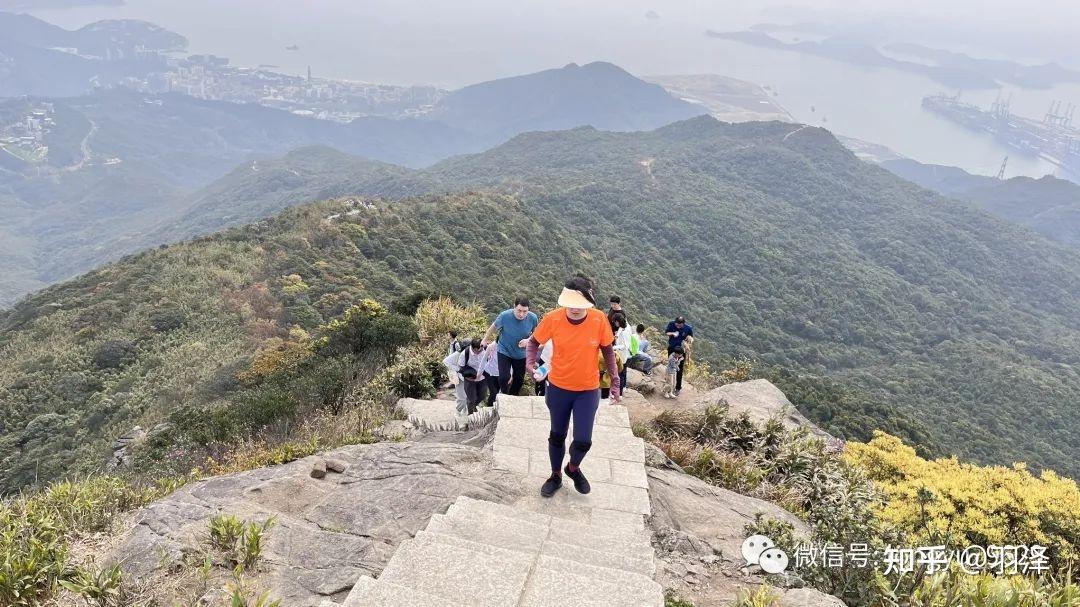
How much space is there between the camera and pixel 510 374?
23.6 feet

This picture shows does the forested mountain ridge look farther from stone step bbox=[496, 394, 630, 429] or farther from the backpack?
stone step bbox=[496, 394, 630, 429]

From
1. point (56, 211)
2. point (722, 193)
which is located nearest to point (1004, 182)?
point (722, 193)

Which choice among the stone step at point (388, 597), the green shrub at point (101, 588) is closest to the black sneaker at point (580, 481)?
the stone step at point (388, 597)

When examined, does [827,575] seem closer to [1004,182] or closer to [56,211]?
[1004,182]

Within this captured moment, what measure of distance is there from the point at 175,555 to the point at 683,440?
5047mm

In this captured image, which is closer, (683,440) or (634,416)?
(683,440)

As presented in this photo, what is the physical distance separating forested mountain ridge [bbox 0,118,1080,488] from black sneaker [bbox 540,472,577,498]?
15.1 ft

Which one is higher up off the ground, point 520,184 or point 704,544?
point 704,544

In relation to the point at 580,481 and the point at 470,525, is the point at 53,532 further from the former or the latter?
the point at 580,481

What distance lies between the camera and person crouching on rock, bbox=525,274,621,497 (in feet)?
14.5

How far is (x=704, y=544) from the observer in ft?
14.4

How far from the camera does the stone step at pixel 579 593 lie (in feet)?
9.90

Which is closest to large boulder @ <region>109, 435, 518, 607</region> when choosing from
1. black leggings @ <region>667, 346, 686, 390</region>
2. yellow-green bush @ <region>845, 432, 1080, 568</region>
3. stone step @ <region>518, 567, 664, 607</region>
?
stone step @ <region>518, 567, 664, 607</region>

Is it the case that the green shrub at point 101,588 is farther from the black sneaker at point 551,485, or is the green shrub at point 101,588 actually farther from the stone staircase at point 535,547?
the black sneaker at point 551,485
